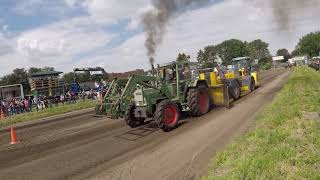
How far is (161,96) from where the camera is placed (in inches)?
550

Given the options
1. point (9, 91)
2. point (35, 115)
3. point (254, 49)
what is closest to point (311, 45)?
point (254, 49)

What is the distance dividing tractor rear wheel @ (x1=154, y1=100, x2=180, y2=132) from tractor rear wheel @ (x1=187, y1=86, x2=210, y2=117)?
1400mm

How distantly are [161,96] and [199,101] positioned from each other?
195 centimetres

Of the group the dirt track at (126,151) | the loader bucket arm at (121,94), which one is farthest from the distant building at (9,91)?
the loader bucket arm at (121,94)

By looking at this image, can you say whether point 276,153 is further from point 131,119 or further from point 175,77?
point 175,77

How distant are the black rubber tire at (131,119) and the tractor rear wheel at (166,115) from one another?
3.84 feet

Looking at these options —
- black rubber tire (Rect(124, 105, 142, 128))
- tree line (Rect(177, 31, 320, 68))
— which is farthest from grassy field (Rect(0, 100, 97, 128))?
tree line (Rect(177, 31, 320, 68))

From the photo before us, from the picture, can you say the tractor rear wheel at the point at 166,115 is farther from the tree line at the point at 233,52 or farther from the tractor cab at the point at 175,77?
the tree line at the point at 233,52

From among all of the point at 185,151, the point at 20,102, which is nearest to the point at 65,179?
the point at 185,151

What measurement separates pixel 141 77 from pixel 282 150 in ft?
23.8

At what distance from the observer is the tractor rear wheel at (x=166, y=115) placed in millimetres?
12734

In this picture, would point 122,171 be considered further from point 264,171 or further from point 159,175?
point 264,171

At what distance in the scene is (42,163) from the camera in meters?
10.0

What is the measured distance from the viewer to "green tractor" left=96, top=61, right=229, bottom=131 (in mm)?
13055
